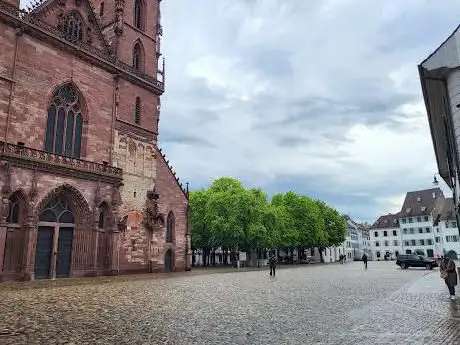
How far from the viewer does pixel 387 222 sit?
119 metres

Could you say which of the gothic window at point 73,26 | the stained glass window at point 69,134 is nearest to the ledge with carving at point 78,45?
the gothic window at point 73,26

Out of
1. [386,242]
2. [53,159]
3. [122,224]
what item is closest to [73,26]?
[53,159]

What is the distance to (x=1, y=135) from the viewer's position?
87.0 feet

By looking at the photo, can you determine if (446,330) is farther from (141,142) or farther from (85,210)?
(141,142)

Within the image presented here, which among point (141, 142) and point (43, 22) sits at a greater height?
point (43, 22)

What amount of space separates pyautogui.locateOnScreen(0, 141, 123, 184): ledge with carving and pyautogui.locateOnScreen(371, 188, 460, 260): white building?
79864 millimetres

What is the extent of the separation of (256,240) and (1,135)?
34138 millimetres

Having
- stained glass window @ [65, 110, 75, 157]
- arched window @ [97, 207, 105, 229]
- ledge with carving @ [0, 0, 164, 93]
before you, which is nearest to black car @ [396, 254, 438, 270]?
ledge with carving @ [0, 0, 164, 93]

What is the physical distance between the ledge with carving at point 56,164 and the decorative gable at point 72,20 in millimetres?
10142

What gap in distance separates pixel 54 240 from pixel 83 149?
7650mm

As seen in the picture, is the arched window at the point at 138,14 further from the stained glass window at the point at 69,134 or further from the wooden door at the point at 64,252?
the wooden door at the point at 64,252

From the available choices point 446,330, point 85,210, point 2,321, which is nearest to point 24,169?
point 85,210

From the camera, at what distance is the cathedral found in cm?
2706

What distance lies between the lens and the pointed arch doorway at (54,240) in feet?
92.8
